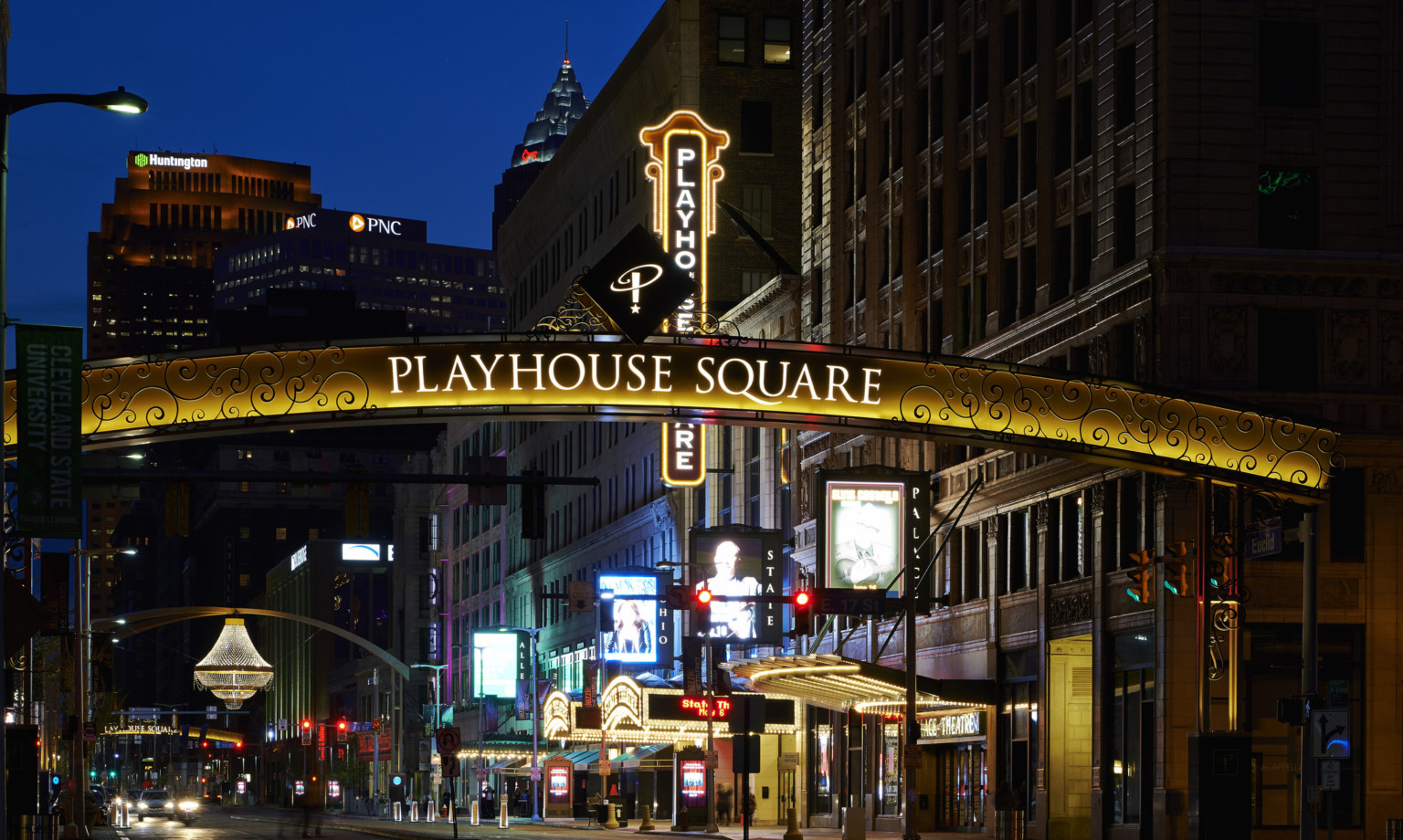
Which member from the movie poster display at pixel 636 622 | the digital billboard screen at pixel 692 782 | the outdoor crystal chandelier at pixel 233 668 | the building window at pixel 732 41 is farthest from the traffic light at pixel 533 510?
the outdoor crystal chandelier at pixel 233 668

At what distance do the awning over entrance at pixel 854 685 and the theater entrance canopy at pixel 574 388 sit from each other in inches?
736

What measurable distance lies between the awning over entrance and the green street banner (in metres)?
26.8

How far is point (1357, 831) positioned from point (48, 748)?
219ft

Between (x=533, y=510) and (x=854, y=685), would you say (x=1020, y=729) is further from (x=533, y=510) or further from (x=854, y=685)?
(x=533, y=510)

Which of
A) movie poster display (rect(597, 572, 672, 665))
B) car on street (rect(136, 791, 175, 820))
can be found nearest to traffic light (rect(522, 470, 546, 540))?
movie poster display (rect(597, 572, 672, 665))

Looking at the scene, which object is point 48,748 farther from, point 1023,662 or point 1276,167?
point 1276,167

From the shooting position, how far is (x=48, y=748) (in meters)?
92.0

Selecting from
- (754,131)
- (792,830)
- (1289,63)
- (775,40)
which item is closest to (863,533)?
(792,830)

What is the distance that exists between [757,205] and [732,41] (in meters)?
8.09

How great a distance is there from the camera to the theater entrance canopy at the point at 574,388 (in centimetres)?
2850

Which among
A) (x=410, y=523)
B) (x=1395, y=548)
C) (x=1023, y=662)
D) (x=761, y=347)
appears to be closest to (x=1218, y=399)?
(x=761, y=347)

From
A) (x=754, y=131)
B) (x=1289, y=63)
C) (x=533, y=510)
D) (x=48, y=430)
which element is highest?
(x=754, y=131)

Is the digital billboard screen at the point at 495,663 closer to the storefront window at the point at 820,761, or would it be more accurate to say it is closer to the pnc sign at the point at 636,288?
the storefront window at the point at 820,761

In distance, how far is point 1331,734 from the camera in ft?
96.2
